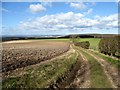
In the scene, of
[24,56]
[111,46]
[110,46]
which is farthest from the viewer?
[110,46]

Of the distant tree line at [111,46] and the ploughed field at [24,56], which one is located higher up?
the distant tree line at [111,46]

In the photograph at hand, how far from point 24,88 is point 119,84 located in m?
7.35

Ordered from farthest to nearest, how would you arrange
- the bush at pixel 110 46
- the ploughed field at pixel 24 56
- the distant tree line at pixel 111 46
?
the bush at pixel 110 46, the distant tree line at pixel 111 46, the ploughed field at pixel 24 56

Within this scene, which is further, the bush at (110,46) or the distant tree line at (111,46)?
the bush at (110,46)

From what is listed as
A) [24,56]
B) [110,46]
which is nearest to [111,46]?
[110,46]

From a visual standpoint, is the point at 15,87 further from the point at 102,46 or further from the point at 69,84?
the point at 102,46

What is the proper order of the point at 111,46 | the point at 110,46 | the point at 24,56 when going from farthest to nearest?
the point at 110,46
the point at 111,46
the point at 24,56

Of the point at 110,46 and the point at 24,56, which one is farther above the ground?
the point at 110,46

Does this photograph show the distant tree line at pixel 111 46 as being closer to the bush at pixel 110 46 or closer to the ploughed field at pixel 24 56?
the bush at pixel 110 46

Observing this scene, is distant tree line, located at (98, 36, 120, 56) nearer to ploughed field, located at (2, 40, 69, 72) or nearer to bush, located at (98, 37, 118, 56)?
bush, located at (98, 37, 118, 56)

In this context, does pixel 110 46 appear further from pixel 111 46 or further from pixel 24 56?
pixel 24 56

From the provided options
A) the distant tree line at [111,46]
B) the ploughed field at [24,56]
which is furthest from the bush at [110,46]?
the ploughed field at [24,56]

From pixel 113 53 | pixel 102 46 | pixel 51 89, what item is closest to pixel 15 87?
pixel 51 89

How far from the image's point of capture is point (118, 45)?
135 ft
